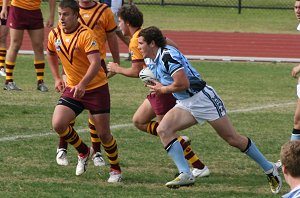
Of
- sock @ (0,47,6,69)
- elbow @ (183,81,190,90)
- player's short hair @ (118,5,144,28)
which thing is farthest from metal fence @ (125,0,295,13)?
elbow @ (183,81,190,90)

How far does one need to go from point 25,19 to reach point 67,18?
6.49 meters

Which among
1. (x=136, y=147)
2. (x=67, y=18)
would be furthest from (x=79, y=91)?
(x=136, y=147)

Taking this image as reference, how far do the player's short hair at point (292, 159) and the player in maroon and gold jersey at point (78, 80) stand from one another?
148 inches

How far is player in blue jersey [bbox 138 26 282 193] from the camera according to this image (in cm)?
866

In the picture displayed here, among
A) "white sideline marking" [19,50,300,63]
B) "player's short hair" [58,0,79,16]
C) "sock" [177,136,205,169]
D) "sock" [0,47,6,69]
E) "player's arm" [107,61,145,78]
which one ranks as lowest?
"white sideline marking" [19,50,300,63]

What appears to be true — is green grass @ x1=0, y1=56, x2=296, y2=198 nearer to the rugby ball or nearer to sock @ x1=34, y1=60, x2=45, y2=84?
sock @ x1=34, y1=60, x2=45, y2=84

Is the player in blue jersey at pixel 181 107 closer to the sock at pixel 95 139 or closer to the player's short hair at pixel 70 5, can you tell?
the player's short hair at pixel 70 5

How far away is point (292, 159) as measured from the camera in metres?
5.17

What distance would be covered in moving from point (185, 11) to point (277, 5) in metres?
3.79

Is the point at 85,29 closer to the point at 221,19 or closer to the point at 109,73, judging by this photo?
the point at 109,73

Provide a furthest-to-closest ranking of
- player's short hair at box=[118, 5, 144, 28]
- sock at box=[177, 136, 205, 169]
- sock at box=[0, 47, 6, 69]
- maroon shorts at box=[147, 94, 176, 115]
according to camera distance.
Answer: sock at box=[0, 47, 6, 69] < maroon shorts at box=[147, 94, 176, 115] < sock at box=[177, 136, 205, 169] < player's short hair at box=[118, 5, 144, 28]

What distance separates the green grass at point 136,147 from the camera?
28.6 ft

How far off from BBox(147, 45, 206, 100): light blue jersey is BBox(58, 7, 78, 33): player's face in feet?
2.72

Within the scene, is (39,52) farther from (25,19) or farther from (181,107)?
(181,107)
